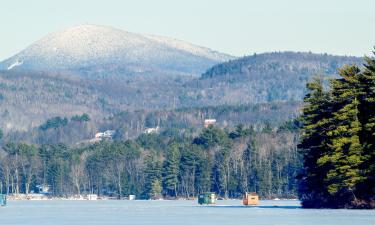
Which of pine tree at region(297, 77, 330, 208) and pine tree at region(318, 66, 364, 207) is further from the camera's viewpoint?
pine tree at region(297, 77, 330, 208)

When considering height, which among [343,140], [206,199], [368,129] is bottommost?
[206,199]

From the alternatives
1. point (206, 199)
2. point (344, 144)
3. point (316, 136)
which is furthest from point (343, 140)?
point (206, 199)

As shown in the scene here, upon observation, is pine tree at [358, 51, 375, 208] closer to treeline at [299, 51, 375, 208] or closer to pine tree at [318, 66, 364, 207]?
treeline at [299, 51, 375, 208]

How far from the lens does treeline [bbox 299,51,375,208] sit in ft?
337

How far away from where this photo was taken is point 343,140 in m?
103

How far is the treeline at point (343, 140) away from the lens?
103 metres

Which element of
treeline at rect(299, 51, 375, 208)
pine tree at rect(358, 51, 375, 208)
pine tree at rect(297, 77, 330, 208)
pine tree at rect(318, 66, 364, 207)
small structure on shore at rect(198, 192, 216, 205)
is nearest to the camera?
pine tree at rect(358, 51, 375, 208)

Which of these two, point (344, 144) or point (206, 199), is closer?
point (344, 144)

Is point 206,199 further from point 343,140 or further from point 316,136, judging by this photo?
point 343,140

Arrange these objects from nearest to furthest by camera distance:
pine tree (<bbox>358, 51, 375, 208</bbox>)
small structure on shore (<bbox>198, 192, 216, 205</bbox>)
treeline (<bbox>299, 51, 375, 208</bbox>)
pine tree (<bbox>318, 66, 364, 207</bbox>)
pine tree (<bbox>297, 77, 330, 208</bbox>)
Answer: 1. pine tree (<bbox>358, 51, 375, 208</bbox>)
2. pine tree (<bbox>318, 66, 364, 207</bbox>)
3. treeline (<bbox>299, 51, 375, 208</bbox>)
4. pine tree (<bbox>297, 77, 330, 208</bbox>)
5. small structure on shore (<bbox>198, 192, 216, 205</bbox>)

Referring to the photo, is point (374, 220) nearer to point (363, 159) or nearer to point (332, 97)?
point (363, 159)

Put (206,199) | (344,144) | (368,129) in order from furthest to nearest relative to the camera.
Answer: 1. (206,199)
2. (344,144)
3. (368,129)

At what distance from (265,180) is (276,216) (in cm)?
10384

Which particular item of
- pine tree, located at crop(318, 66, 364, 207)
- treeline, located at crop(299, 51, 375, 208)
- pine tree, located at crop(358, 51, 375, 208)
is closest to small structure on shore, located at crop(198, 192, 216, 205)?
treeline, located at crop(299, 51, 375, 208)
